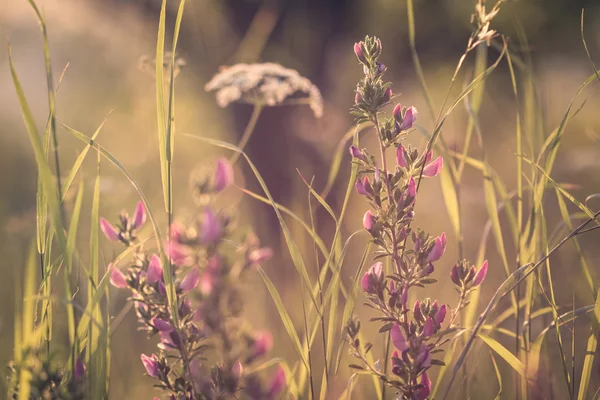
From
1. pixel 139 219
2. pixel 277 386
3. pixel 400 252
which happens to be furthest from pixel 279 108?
pixel 277 386

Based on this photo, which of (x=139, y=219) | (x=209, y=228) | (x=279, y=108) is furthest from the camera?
(x=279, y=108)

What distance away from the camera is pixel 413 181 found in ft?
3.36

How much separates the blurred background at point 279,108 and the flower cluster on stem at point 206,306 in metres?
1.34

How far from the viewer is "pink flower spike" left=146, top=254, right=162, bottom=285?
1009 mm

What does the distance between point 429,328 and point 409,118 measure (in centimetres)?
38

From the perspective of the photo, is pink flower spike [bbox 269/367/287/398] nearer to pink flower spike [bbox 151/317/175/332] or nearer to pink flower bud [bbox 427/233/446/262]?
pink flower spike [bbox 151/317/175/332]

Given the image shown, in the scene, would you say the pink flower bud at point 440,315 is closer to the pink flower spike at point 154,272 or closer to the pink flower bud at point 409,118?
the pink flower bud at point 409,118

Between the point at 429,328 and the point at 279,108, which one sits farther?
the point at 279,108

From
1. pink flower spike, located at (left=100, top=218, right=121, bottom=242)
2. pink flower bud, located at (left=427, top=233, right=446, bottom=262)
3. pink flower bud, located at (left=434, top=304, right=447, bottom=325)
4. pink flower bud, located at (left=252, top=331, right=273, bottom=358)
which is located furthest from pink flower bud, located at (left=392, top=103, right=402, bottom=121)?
pink flower spike, located at (left=100, top=218, right=121, bottom=242)

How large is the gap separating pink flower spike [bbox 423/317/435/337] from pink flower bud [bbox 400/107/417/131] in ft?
1.14

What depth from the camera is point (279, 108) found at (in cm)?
511

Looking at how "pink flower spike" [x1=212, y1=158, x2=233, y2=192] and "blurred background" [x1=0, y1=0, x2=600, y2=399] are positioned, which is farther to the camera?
"blurred background" [x1=0, y1=0, x2=600, y2=399]

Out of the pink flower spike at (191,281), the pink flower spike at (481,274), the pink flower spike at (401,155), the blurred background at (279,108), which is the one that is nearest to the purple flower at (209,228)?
the pink flower spike at (191,281)

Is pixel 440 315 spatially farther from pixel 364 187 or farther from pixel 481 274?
pixel 364 187
